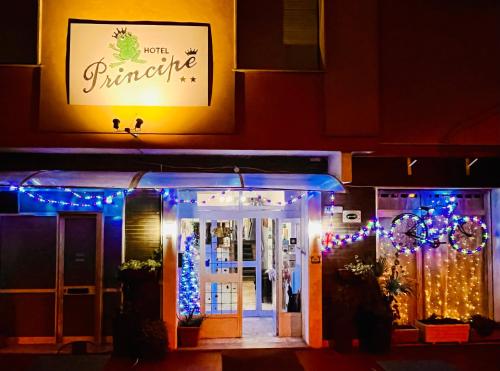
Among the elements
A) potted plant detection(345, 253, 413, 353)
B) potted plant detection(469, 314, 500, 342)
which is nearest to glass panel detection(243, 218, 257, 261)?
potted plant detection(345, 253, 413, 353)

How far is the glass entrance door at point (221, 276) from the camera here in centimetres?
1055

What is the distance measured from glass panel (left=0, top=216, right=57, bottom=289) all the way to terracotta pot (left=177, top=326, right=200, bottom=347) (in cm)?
263

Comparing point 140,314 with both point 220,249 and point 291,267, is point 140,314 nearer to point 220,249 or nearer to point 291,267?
point 220,249

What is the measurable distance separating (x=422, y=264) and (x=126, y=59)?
6.98m

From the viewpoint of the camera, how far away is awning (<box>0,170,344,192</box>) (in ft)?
28.5

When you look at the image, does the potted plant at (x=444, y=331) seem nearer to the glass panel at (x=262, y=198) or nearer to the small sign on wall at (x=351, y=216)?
the small sign on wall at (x=351, y=216)

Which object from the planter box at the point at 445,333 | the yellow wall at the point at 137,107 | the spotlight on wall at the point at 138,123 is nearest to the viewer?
the spotlight on wall at the point at 138,123

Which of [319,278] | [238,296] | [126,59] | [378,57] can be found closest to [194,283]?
[238,296]

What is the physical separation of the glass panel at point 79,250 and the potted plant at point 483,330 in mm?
7522

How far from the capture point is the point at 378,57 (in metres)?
9.32

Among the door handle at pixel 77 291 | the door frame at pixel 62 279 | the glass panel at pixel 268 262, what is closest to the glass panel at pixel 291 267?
the glass panel at pixel 268 262

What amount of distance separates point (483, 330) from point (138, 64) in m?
8.22

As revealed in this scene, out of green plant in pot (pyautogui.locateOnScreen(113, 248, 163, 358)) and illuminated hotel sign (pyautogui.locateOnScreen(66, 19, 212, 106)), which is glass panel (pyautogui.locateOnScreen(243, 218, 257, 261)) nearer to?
green plant in pot (pyautogui.locateOnScreen(113, 248, 163, 358))

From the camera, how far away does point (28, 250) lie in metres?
10.1
